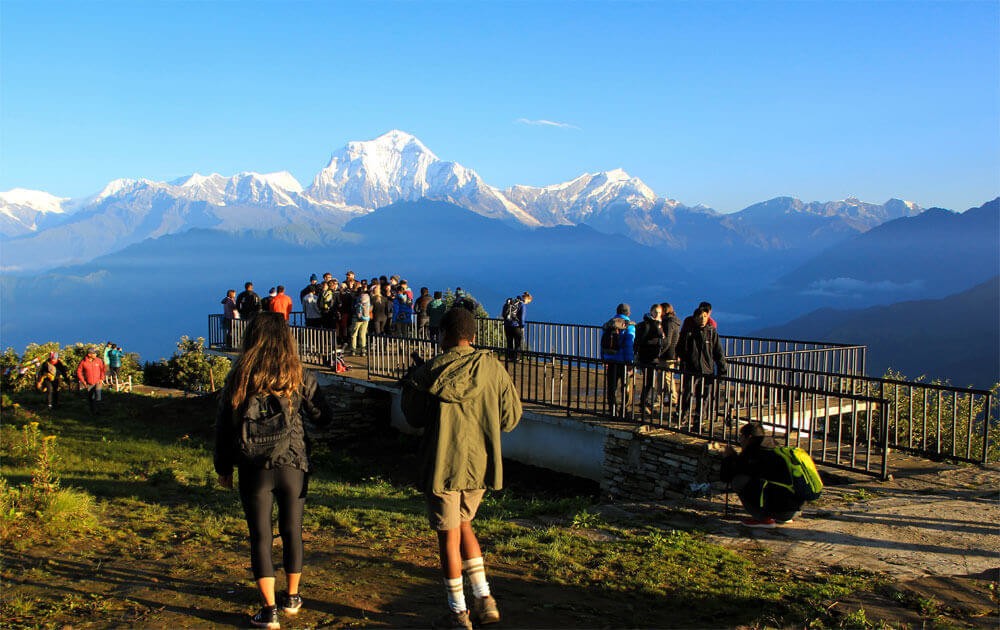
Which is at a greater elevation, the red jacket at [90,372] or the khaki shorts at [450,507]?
the khaki shorts at [450,507]

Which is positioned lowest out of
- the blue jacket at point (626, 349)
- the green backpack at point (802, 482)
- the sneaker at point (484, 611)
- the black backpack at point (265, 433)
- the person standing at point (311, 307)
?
the sneaker at point (484, 611)

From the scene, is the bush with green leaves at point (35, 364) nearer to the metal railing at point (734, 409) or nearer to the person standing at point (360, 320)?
the person standing at point (360, 320)

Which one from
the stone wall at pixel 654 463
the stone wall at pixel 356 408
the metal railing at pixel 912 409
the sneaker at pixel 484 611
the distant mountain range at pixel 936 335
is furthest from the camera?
the distant mountain range at pixel 936 335

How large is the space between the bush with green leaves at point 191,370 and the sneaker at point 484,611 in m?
23.3

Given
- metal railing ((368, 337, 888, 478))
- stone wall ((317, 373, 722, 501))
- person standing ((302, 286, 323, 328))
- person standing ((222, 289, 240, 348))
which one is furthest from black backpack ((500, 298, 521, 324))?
person standing ((222, 289, 240, 348))

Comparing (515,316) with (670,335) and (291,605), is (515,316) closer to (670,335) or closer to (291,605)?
(670,335)

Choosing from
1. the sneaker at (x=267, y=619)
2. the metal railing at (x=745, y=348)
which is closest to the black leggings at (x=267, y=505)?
the sneaker at (x=267, y=619)

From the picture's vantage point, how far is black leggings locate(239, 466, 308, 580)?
4379 mm

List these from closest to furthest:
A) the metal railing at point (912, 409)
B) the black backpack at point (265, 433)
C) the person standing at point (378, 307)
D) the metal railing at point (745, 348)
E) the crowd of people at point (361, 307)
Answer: the black backpack at point (265, 433)
the metal railing at point (912, 409)
the metal railing at point (745, 348)
the crowd of people at point (361, 307)
the person standing at point (378, 307)

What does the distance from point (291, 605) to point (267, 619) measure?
0.22 metres

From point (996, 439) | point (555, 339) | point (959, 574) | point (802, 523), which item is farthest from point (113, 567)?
point (996, 439)

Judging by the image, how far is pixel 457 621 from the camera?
4.43 m

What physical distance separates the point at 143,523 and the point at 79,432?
9902 mm

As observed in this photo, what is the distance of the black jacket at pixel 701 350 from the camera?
35.5 ft
